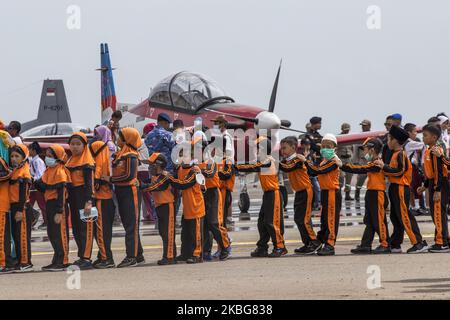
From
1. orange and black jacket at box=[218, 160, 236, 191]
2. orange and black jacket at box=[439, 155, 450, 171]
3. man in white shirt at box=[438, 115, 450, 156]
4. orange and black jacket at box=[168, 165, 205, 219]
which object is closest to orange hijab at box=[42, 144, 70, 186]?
orange and black jacket at box=[168, 165, 205, 219]

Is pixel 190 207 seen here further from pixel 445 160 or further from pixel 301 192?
pixel 445 160

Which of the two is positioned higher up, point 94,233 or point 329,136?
point 329,136

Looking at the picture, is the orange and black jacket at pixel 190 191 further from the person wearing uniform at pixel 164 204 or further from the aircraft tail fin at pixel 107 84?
the aircraft tail fin at pixel 107 84

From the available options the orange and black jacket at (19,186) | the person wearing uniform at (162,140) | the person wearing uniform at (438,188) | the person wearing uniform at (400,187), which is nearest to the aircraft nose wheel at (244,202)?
the person wearing uniform at (162,140)

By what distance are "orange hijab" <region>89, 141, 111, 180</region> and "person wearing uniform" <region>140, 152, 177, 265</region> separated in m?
0.63

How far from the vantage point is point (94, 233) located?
14.7 metres

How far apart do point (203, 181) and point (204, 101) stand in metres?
11.3

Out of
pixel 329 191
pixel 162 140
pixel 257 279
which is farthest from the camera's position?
pixel 162 140

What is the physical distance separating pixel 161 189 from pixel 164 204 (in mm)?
220

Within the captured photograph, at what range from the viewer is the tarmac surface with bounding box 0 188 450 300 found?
10.8 metres

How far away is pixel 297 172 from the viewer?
48.9 ft

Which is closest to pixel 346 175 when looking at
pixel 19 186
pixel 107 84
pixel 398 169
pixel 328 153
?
pixel 107 84
